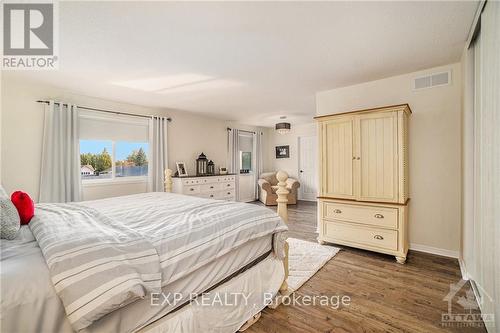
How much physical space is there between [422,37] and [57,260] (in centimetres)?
322

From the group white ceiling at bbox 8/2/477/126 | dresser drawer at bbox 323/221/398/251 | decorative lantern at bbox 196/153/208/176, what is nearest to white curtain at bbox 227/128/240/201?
decorative lantern at bbox 196/153/208/176

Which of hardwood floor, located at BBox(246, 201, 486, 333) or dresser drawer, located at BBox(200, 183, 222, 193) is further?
dresser drawer, located at BBox(200, 183, 222, 193)

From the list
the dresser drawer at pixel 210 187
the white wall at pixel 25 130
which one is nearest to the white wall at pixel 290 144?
the dresser drawer at pixel 210 187

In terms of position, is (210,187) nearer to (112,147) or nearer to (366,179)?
(112,147)

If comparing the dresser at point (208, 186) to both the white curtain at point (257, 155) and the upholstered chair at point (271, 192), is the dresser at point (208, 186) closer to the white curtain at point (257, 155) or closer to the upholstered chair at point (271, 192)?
the upholstered chair at point (271, 192)

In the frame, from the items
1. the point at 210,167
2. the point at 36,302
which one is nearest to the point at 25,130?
the point at 210,167

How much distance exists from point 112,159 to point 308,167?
5288 millimetres

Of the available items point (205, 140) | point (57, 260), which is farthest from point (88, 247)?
point (205, 140)

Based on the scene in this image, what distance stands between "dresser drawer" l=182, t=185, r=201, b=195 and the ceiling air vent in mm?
4131

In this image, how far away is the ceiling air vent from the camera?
2.83 metres

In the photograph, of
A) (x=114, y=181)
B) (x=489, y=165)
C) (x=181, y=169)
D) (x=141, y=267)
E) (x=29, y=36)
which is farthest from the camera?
(x=181, y=169)

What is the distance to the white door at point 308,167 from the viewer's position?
6.88 meters

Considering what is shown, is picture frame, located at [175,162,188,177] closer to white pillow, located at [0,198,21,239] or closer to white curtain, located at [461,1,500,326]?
white pillow, located at [0,198,21,239]

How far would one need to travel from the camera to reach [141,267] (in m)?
1.08
